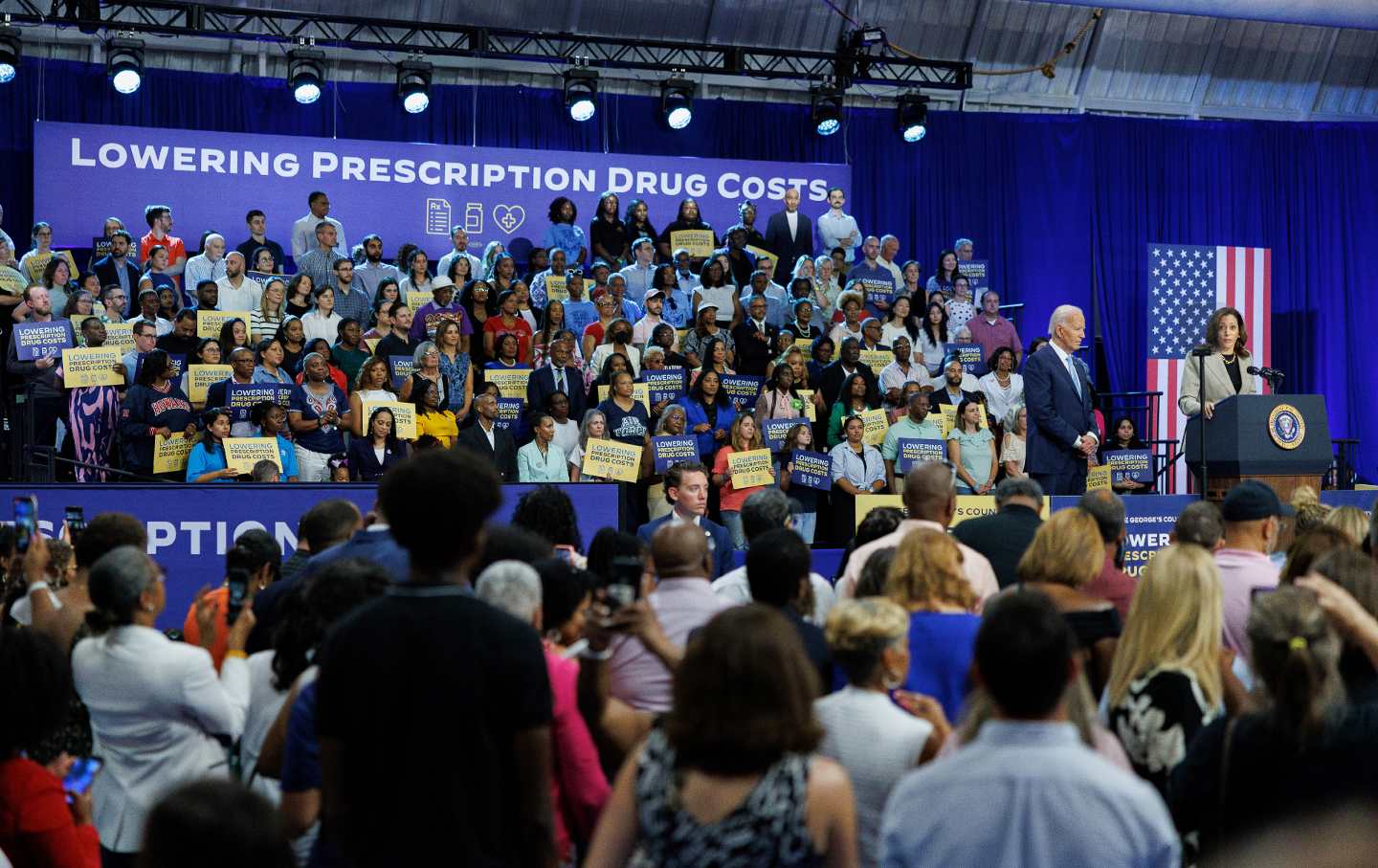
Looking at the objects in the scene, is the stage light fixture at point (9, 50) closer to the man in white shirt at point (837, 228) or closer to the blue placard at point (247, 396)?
the blue placard at point (247, 396)

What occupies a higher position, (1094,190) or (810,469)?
(1094,190)

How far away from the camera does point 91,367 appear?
10.1m

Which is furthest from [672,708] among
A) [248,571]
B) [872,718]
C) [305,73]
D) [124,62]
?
[124,62]

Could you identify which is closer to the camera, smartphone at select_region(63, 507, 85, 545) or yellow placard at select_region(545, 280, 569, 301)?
smartphone at select_region(63, 507, 85, 545)

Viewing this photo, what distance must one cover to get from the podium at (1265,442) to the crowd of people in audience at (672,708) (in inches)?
177

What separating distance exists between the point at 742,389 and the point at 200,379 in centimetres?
426

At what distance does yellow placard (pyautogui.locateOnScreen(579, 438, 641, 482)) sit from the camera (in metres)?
10.0

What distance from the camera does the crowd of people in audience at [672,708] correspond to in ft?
7.29

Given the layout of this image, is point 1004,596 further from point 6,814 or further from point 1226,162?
point 1226,162

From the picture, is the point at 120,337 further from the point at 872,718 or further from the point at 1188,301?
the point at 1188,301

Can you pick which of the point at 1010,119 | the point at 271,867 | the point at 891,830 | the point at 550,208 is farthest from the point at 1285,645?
the point at 1010,119

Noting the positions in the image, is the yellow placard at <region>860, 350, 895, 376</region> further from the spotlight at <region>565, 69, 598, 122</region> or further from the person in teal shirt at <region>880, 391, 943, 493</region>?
the spotlight at <region>565, 69, 598, 122</region>

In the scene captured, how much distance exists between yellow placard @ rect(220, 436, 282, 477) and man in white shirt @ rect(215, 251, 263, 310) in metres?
3.23

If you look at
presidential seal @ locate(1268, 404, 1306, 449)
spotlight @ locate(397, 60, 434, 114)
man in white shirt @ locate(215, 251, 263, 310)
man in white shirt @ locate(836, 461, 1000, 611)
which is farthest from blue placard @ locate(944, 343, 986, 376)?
man in white shirt @ locate(836, 461, 1000, 611)
